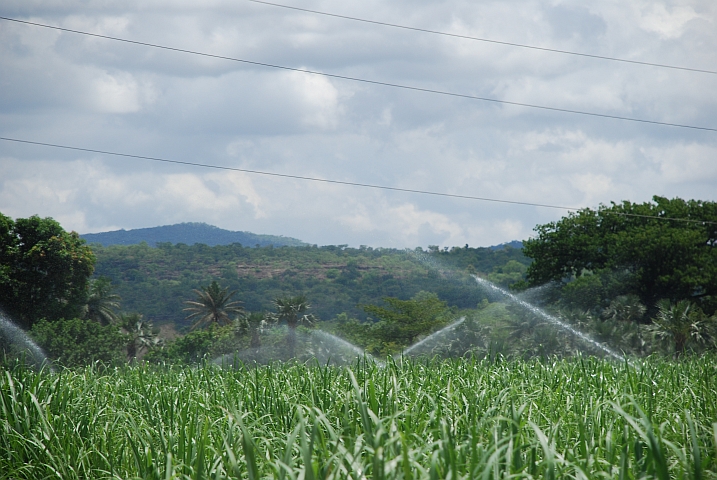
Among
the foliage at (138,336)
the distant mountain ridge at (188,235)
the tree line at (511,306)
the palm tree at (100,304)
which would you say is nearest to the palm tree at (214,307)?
the tree line at (511,306)

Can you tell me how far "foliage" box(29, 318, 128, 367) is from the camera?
4209 cm

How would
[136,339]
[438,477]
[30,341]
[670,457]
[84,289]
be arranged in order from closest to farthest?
[438,477]
[670,457]
[30,341]
[84,289]
[136,339]


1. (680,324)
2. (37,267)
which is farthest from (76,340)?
(680,324)

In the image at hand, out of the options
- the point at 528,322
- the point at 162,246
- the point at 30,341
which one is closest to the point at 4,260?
the point at 30,341

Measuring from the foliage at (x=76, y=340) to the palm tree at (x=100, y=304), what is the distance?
847 cm

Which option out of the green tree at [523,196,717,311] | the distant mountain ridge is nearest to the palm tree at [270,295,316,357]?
the green tree at [523,196,717,311]

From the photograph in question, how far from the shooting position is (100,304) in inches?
2181

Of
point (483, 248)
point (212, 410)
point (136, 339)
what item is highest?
point (483, 248)

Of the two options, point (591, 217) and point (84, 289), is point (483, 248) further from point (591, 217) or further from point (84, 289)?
point (84, 289)

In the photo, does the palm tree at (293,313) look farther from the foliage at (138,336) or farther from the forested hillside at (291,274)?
the foliage at (138,336)

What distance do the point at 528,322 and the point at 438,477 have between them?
39234mm

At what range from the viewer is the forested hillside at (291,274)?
229 ft

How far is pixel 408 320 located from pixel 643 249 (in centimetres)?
1775

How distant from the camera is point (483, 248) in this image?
77750mm
